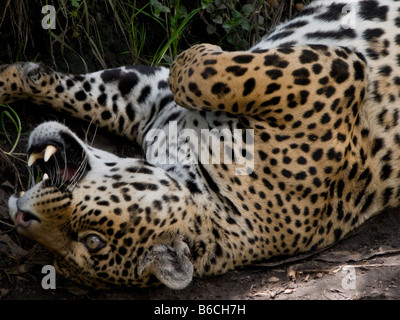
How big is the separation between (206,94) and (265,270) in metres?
1.32

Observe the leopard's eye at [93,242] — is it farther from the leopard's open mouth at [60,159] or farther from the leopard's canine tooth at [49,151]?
the leopard's canine tooth at [49,151]

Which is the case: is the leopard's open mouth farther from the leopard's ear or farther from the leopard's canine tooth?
the leopard's ear

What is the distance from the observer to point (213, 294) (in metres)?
4.32

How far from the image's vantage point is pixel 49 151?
4504 millimetres

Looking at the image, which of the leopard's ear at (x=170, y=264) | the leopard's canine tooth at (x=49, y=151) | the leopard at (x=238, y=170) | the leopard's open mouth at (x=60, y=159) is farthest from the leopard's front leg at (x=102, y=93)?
the leopard's ear at (x=170, y=264)

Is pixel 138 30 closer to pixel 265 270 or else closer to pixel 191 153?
pixel 191 153

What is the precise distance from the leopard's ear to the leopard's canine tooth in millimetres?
964

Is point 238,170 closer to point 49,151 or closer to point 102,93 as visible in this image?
point 49,151

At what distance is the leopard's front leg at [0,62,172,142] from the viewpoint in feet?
18.1

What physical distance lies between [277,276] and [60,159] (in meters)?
1.74

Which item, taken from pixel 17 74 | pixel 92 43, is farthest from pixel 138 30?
pixel 17 74

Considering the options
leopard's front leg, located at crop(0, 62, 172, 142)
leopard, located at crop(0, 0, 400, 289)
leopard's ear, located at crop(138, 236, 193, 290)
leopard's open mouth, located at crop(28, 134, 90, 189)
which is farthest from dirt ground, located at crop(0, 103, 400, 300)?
leopard's front leg, located at crop(0, 62, 172, 142)

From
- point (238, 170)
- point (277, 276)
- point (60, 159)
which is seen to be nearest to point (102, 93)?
point (60, 159)

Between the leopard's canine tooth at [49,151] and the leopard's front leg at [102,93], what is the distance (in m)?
1.09
